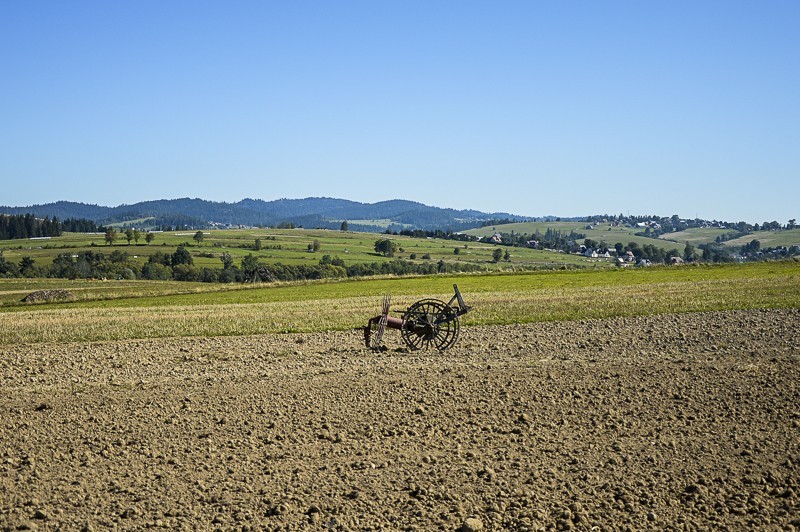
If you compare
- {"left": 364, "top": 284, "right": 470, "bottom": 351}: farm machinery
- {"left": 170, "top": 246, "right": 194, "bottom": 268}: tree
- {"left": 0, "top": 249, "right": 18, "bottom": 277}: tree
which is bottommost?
{"left": 0, "top": 249, "right": 18, "bottom": 277}: tree

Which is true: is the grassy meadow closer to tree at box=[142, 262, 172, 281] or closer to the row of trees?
the row of trees

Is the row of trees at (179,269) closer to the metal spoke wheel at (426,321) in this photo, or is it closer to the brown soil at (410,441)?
the metal spoke wheel at (426,321)

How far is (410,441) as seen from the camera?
1323cm

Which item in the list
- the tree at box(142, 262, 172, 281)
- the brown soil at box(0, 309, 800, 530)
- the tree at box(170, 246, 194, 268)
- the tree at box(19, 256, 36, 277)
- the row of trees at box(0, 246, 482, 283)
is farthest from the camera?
the tree at box(170, 246, 194, 268)

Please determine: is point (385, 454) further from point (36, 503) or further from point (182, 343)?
point (182, 343)

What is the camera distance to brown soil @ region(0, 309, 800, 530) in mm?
10258

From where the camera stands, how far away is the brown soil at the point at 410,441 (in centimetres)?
1026

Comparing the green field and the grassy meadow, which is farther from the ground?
the grassy meadow

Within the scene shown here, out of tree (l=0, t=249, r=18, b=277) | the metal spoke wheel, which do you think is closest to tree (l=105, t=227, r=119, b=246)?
tree (l=0, t=249, r=18, b=277)

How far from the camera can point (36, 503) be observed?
414 inches

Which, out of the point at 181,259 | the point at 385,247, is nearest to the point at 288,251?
the point at 385,247

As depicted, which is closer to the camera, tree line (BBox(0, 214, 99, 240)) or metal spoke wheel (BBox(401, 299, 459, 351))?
metal spoke wheel (BBox(401, 299, 459, 351))

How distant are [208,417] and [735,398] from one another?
1041cm

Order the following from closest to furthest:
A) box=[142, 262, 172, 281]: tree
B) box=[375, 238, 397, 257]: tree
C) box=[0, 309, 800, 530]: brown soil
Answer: box=[0, 309, 800, 530]: brown soil, box=[142, 262, 172, 281]: tree, box=[375, 238, 397, 257]: tree
